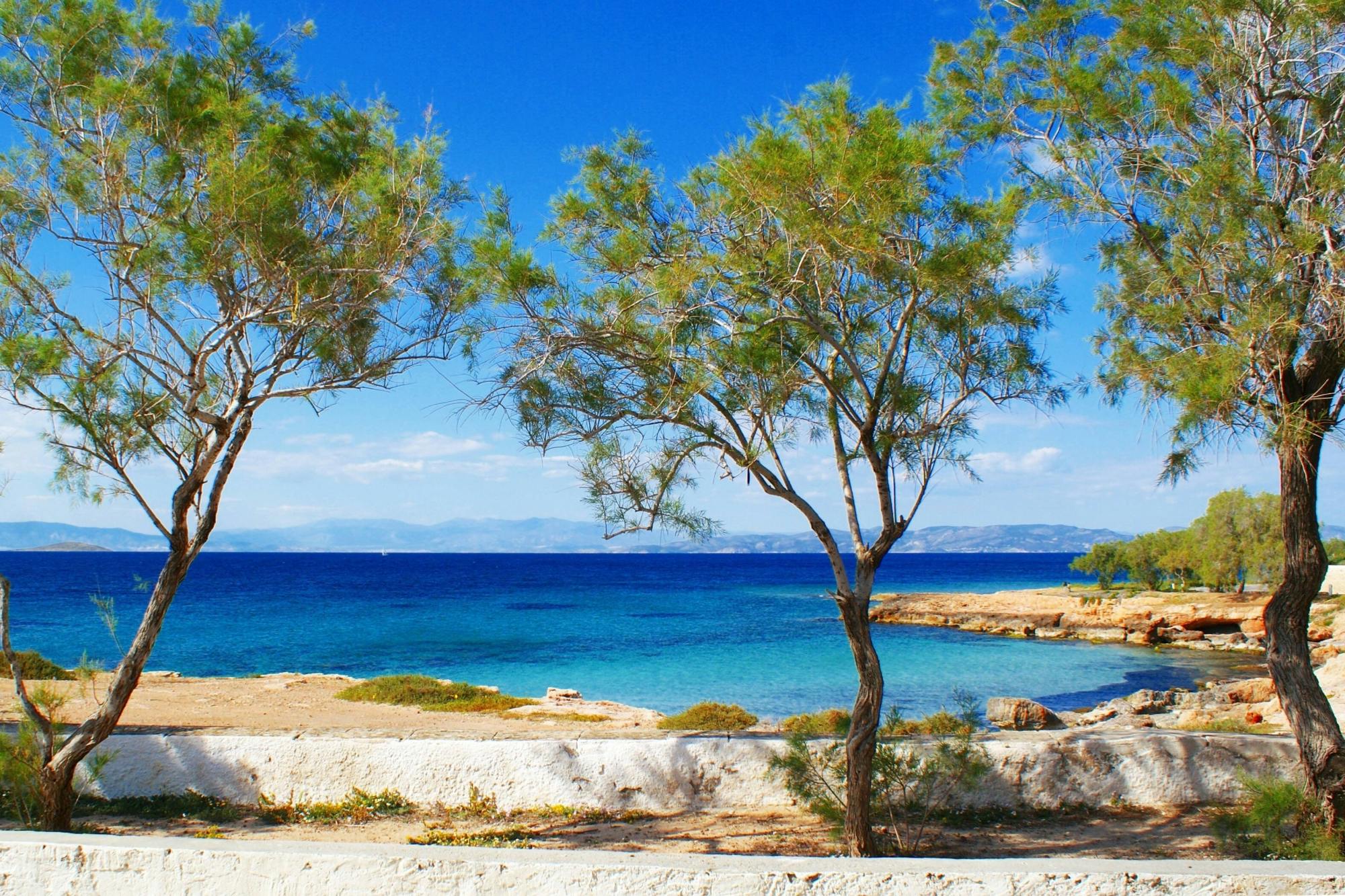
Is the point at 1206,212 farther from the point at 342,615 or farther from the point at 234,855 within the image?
the point at 342,615

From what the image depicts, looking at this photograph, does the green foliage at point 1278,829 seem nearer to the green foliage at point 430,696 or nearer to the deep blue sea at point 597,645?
the green foliage at point 430,696

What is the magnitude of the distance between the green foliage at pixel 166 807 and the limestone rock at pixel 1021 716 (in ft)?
41.1

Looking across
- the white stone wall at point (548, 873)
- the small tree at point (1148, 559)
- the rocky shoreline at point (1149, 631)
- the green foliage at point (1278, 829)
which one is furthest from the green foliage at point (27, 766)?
the small tree at point (1148, 559)

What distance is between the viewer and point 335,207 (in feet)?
22.5

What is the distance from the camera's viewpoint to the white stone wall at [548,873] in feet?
10.0

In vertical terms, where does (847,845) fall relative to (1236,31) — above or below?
below

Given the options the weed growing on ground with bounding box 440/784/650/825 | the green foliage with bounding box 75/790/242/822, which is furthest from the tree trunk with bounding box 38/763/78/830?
the weed growing on ground with bounding box 440/784/650/825

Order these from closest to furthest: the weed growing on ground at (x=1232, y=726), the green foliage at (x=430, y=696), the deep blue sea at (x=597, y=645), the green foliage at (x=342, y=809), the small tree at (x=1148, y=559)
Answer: the green foliage at (x=342, y=809) < the weed growing on ground at (x=1232, y=726) < the green foliage at (x=430, y=696) < the deep blue sea at (x=597, y=645) < the small tree at (x=1148, y=559)

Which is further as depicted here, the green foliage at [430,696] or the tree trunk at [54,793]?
the green foliage at [430,696]

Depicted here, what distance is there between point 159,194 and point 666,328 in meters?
3.83

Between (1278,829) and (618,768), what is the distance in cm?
410

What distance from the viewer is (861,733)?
5551mm

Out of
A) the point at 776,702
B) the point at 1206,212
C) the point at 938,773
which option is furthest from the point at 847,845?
the point at 776,702

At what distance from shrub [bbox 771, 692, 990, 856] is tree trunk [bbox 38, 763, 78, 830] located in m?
4.60
